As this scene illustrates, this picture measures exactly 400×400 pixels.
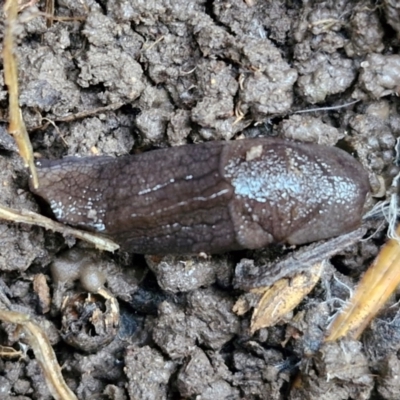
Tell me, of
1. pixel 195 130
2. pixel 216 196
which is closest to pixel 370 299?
pixel 216 196

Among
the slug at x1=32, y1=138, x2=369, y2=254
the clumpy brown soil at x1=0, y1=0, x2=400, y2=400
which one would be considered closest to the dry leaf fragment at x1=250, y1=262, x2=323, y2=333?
the clumpy brown soil at x1=0, y1=0, x2=400, y2=400

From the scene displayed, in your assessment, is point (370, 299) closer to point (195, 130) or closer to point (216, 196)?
point (216, 196)

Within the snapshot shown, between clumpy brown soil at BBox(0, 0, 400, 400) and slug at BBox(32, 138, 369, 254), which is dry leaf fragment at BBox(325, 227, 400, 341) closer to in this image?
clumpy brown soil at BBox(0, 0, 400, 400)

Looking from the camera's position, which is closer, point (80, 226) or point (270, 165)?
point (270, 165)

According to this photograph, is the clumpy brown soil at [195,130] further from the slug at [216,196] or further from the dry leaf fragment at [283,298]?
the slug at [216,196]

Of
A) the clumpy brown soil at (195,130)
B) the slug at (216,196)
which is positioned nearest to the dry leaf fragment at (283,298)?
the clumpy brown soil at (195,130)

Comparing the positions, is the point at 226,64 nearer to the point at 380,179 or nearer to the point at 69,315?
the point at 380,179

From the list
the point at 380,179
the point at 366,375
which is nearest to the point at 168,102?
the point at 380,179
